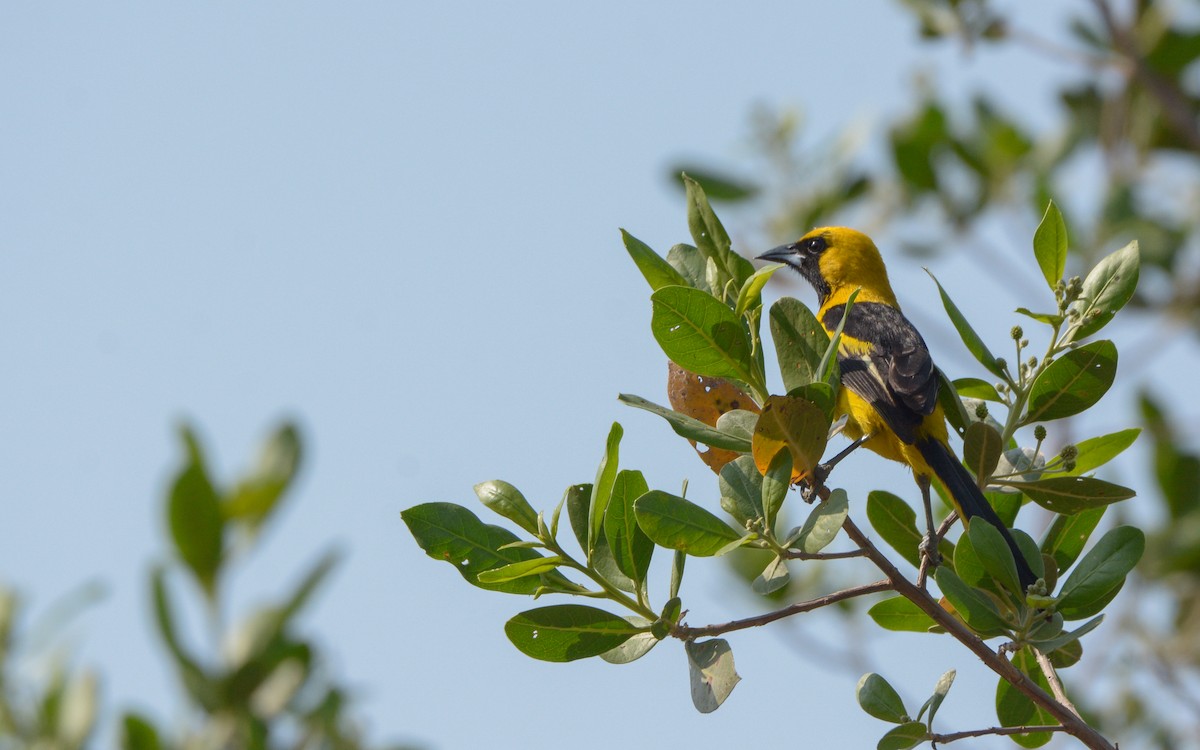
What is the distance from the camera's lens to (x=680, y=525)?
8.74 feet

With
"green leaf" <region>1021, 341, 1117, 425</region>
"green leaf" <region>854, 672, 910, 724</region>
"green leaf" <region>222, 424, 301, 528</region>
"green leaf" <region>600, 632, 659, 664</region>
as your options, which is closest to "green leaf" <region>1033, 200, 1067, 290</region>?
"green leaf" <region>1021, 341, 1117, 425</region>

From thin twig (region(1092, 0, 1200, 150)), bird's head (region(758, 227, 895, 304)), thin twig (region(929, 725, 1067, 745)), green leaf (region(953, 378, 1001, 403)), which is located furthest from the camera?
thin twig (region(1092, 0, 1200, 150))

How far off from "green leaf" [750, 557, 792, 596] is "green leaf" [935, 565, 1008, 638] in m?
0.32

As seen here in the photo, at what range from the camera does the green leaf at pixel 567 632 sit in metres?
2.75

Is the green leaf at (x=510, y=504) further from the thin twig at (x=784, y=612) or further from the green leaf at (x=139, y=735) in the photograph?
the green leaf at (x=139, y=735)

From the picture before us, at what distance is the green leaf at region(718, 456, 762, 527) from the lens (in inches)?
107

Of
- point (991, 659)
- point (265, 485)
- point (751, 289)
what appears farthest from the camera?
point (265, 485)

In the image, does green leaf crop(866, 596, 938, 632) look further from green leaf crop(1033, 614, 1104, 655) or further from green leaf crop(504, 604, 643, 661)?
green leaf crop(504, 604, 643, 661)

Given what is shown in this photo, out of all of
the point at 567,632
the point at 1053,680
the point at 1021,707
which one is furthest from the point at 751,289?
the point at 1021,707

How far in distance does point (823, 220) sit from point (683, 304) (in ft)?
15.3

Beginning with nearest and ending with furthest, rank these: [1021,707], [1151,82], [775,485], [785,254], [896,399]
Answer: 1. [775,485]
2. [1021,707]
3. [896,399]
4. [785,254]
5. [1151,82]

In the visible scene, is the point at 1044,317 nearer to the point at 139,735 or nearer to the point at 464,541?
the point at 464,541

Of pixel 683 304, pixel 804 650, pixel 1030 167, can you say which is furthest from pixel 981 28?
pixel 683 304

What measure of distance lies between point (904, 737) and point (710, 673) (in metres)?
0.44
